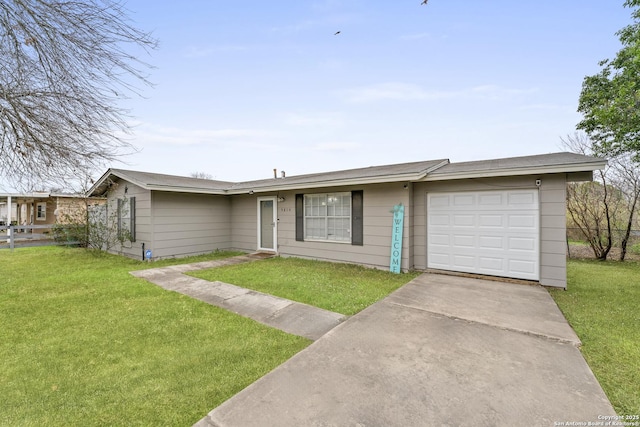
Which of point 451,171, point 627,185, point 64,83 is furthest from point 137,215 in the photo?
point 627,185

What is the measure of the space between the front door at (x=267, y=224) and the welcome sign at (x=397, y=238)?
13.7 ft

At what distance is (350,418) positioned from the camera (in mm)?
1787

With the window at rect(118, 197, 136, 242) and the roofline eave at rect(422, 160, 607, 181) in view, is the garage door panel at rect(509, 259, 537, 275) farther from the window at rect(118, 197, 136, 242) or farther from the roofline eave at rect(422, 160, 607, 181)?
the window at rect(118, 197, 136, 242)

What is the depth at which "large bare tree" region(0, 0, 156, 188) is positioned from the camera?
2809 millimetres

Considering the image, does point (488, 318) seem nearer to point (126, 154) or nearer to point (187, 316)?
point (187, 316)

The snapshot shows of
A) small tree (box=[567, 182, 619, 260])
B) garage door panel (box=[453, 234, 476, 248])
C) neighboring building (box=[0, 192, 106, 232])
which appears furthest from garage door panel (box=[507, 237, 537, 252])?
neighboring building (box=[0, 192, 106, 232])

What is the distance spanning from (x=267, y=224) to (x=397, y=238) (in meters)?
4.79

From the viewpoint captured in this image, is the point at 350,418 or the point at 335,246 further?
the point at 335,246

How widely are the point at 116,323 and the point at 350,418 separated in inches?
131

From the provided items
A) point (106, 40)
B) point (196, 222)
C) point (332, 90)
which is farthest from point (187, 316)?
point (332, 90)

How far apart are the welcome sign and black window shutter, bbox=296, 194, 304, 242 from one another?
9.88 ft

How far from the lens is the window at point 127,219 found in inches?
334

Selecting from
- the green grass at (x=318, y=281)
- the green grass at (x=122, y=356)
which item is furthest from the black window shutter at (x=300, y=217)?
the green grass at (x=122, y=356)

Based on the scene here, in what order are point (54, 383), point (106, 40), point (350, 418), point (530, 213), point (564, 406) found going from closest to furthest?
point (350, 418) → point (564, 406) → point (54, 383) → point (106, 40) → point (530, 213)
